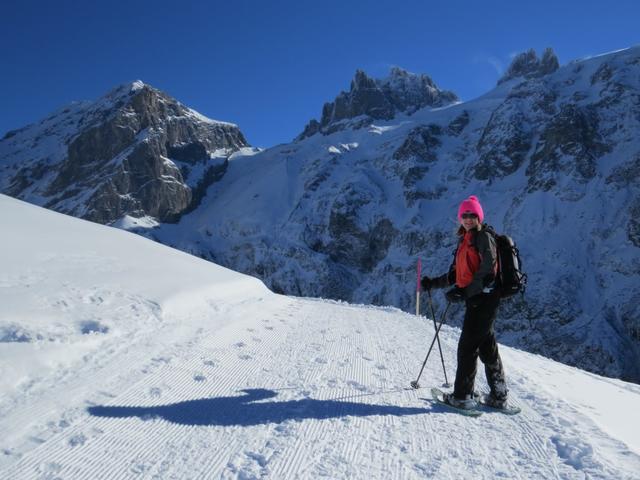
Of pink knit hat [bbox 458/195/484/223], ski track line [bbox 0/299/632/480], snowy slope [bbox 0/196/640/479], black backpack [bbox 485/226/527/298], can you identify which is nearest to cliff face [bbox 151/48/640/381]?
snowy slope [bbox 0/196/640/479]

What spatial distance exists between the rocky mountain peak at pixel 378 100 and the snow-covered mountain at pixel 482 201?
12.0ft

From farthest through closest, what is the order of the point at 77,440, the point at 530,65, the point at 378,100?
1. the point at 378,100
2. the point at 530,65
3. the point at 77,440

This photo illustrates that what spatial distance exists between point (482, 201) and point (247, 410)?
301 feet

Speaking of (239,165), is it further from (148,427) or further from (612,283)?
(148,427)

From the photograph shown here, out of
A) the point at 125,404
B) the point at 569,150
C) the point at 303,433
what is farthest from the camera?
the point at 569,150

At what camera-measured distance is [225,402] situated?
4727 millimetres

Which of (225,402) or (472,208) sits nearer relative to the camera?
(225,402)

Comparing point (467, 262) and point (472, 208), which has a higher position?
point (472, 208)

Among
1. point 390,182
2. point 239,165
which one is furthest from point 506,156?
point 239,165

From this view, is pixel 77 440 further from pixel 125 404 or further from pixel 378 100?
pixel 378 100

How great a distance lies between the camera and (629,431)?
509 cm

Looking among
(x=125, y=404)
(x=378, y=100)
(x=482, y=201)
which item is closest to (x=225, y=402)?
(x=125, y=404)

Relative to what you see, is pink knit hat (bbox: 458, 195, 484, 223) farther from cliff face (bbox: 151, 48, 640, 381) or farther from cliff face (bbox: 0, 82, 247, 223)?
cliff face (bbox: 0, 82, 247, 223)

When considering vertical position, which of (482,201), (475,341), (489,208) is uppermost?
(482,201)
